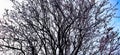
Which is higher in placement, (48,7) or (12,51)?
(48,7)

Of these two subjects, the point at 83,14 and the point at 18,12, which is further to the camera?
the point at 18,12

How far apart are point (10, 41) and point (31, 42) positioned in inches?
47.3

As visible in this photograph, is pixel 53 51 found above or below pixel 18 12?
below

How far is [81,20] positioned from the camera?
12523 mm

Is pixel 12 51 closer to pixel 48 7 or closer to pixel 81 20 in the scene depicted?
pixel 48 7

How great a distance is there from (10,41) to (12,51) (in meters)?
0.72

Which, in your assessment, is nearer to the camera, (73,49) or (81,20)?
(81,20)

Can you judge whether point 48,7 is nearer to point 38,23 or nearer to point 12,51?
point 38,23

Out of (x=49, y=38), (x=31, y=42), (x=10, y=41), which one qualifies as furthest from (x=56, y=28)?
(x=10, y=41)

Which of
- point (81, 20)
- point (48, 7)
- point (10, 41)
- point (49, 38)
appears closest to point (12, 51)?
point (10, 41)

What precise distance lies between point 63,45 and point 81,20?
6.58 feet

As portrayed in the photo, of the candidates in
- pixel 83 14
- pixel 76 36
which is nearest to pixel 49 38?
pixel 76 36

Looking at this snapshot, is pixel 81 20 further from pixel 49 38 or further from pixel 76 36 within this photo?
pixel 49 38

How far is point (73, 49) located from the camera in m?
13.6
